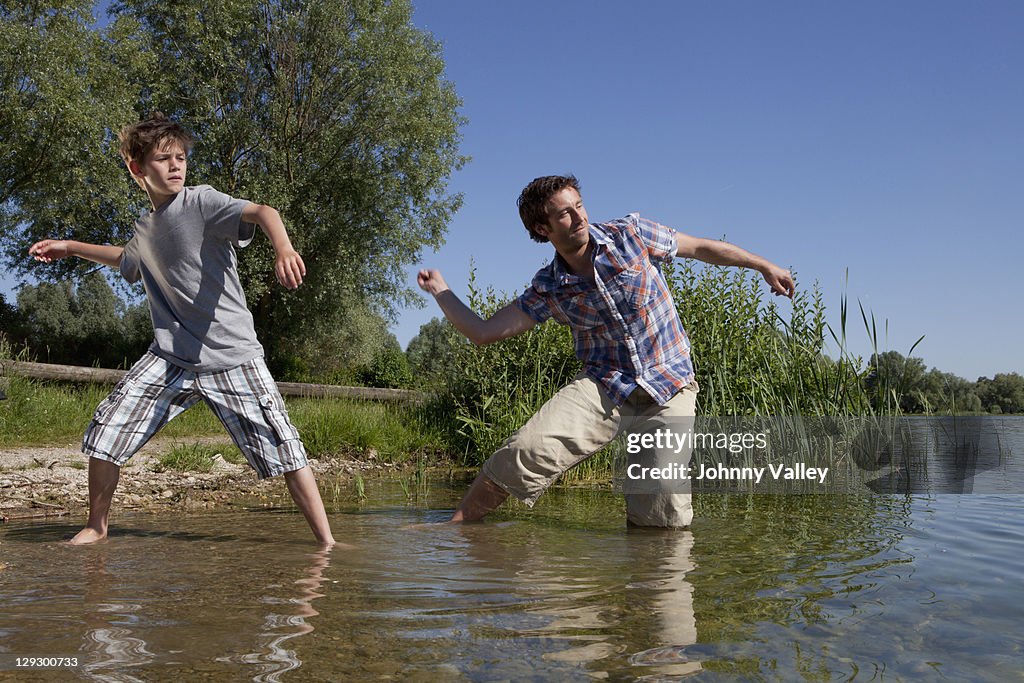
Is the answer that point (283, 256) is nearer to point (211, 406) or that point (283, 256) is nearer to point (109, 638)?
point (211, 406)

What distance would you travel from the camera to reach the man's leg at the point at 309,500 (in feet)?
12.7

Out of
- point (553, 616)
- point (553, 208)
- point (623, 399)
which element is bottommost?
point (553, 616)

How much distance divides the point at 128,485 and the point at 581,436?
11.4ft

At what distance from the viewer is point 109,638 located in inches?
90.7

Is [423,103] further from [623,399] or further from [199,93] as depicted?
[623,399]

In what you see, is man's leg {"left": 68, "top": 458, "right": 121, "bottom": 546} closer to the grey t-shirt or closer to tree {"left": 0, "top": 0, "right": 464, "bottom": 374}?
the grey t-shirt

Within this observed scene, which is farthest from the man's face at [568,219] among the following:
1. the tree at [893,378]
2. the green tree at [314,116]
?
the green tree at [314,116]

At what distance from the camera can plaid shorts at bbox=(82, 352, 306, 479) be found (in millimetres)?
3840

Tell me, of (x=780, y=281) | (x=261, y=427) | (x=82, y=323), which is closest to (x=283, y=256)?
(x=261, y=427)

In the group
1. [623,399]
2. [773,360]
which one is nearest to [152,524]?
[623,399]

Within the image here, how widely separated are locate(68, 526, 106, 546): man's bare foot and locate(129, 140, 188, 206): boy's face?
5.28ft

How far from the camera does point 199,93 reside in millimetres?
23438

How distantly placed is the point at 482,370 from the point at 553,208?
4123mm

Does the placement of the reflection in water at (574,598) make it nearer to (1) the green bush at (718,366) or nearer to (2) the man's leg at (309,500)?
(2) the man's leg at (309,500)
